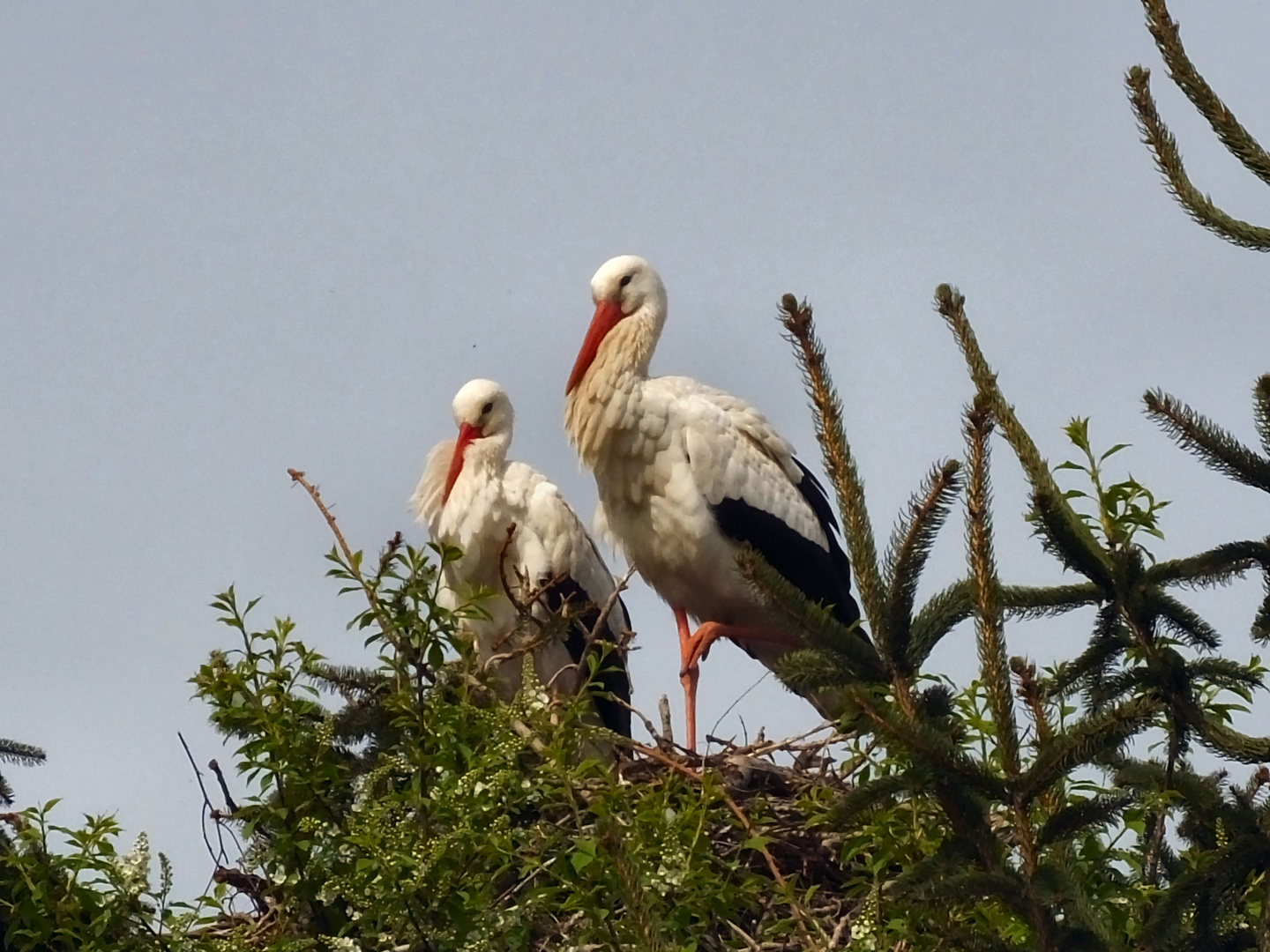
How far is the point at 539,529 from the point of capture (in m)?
7.01

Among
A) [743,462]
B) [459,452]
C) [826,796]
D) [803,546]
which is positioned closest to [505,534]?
[459,452]

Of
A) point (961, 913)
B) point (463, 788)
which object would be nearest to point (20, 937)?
point (463, 788)

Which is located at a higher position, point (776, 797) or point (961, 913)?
point (776, 797)

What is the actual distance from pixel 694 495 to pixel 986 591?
383 cm

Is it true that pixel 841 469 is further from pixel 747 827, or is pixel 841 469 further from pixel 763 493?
pixel 763 493

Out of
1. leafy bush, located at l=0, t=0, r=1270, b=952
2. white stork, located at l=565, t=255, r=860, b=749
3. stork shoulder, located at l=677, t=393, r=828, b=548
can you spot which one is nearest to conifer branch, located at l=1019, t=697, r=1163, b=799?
leafy bush, located at l=0, t=0, r=1270, b=952

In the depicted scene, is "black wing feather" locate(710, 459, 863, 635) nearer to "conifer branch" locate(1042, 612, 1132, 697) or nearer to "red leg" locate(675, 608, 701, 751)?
"red leg" locate(675, 608, 701, 751)

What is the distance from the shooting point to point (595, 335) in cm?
734

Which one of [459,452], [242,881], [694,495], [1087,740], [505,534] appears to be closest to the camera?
[1087,740]

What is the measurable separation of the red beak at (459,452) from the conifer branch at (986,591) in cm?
449

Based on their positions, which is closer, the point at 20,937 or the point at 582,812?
the point at 20,937

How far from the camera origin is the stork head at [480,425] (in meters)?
7.25

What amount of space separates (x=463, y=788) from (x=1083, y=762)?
1.53 m

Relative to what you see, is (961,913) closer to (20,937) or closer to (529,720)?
(529,720)
